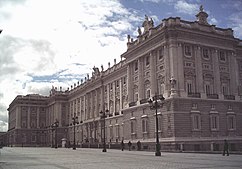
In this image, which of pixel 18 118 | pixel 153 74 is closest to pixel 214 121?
pixel 153 74

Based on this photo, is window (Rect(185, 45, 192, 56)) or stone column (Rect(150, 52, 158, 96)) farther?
stone column (Rect(150, 52, 158, 96))

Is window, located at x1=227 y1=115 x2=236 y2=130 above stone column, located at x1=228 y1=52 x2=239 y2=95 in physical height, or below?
below

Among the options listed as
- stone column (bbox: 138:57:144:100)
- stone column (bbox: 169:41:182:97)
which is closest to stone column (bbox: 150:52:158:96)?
stone column (bbox: 138:57:144:100)

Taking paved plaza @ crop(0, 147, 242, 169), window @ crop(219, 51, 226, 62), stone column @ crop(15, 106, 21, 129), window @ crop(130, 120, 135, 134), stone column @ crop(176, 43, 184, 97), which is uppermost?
window @ crop(219, 51, 226, 62)

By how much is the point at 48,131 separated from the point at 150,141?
270 ft

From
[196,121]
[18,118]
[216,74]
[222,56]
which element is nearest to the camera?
[196,121]

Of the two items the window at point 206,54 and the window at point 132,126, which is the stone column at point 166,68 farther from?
the window at point 132,126

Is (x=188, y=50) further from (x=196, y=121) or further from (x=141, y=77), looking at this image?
(x=196, y=121)

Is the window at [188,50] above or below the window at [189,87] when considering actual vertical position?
above

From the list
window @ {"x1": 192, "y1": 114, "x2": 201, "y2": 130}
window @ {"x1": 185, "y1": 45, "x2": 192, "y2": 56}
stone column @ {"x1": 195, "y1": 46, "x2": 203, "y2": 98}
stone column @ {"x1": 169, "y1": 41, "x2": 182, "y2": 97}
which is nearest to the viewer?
window @ {"x1": 192, "y1": 114, "x2": 201, "y2": 130}

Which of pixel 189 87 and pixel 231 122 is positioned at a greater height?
pixel 189 87

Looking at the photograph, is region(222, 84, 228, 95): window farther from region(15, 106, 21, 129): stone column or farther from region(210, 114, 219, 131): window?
region(15, 106, 21, 129): stone column

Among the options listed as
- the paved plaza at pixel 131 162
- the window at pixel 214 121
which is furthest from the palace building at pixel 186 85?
the paved plaza at pixel 131 162

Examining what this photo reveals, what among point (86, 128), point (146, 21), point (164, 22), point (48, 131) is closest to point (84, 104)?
point (86, 128)
